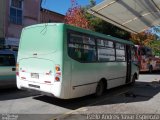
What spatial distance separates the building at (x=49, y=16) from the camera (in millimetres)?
24759

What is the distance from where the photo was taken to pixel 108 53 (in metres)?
11.2

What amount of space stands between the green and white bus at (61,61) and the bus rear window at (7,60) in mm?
1415

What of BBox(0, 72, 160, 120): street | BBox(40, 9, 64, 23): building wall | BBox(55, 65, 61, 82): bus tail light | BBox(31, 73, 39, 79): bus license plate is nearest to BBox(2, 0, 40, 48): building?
BBox(40, 9, 64, 23): building wall

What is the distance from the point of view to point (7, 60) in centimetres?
1069

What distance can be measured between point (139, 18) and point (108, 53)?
4.62m

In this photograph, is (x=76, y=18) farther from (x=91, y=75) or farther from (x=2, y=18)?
(x=91, y=75)

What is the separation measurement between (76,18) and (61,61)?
19152 mm

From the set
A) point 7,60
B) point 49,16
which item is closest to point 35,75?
point 7,60

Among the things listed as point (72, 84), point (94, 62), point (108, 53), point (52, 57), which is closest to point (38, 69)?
point (52, 57)

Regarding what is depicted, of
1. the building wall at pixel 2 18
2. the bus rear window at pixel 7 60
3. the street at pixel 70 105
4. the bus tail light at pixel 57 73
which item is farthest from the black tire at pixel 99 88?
the building wall at pixel 2 18

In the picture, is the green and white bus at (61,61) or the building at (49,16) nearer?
the green and white bus at (61,61)

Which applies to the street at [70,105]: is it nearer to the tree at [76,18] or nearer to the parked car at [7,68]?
the parked car at [7,68]

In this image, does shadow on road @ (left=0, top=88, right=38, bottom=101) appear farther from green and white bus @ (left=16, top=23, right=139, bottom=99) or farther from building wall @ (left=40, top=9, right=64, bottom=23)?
building wall @ (left=40, top=9, right=64, bottom=23)

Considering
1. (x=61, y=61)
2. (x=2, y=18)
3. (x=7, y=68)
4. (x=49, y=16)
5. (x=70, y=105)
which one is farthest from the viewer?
(x=49, y=16)
